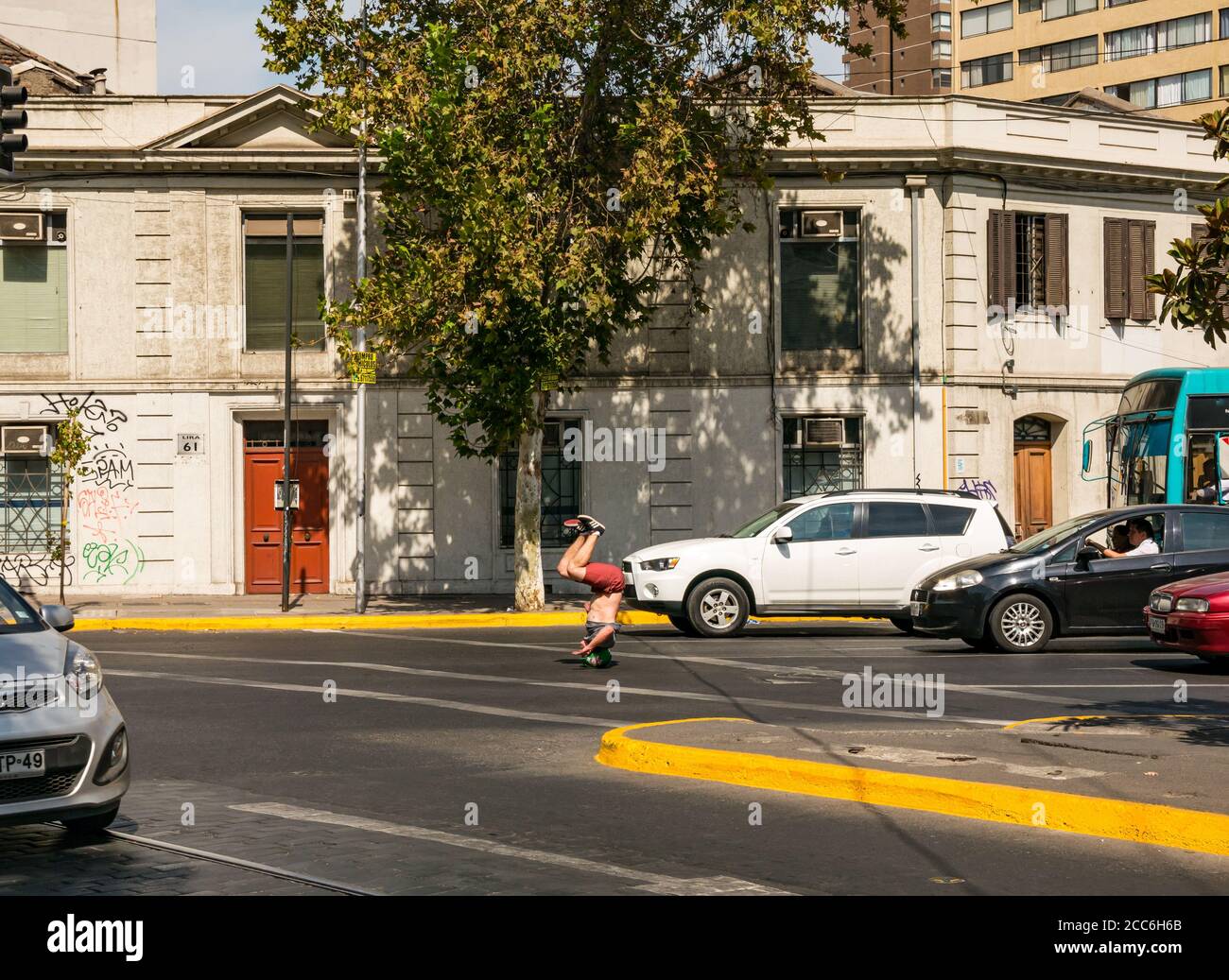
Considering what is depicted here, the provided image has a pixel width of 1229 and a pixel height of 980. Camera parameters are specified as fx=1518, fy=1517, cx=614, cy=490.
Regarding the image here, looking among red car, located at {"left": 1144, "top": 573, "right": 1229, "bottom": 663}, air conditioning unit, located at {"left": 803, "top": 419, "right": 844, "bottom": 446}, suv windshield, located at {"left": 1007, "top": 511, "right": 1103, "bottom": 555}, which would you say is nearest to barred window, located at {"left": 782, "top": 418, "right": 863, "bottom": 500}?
air conditioning unit, located at {"left": 803, "top": 419, "right": 844, "bottom": 446}

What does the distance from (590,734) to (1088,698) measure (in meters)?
4.68

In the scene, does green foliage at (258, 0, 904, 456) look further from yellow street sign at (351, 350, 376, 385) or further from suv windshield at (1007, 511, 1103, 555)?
suv windshield at (1007, 511, 1103, 555)

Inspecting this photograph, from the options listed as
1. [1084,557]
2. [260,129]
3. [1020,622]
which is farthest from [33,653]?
[260,129]

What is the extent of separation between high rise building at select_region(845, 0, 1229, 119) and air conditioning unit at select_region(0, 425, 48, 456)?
41076 millimetres

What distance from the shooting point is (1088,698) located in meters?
13.5

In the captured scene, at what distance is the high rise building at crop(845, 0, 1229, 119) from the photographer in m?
64.8

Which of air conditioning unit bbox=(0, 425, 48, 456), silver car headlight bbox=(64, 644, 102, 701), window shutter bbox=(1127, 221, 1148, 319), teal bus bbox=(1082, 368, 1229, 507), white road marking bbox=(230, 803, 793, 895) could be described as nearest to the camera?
white road marking bbox=(230, 803, 793, 895)

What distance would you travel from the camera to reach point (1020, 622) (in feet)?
57.9

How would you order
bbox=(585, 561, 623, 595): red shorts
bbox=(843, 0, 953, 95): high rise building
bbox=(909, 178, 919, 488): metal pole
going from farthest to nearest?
bbox=(843, 0, 953, 95): high rise building → bbox=(909, 178, 919, 488): metal pole → bbox=(585, 561, 623, 595): red shorts

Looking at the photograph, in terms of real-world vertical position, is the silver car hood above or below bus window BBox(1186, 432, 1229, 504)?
below

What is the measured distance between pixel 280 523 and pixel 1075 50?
54.7 metres

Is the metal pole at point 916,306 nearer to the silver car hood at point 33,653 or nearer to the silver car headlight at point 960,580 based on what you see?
the silver car headlight at point 960,580
